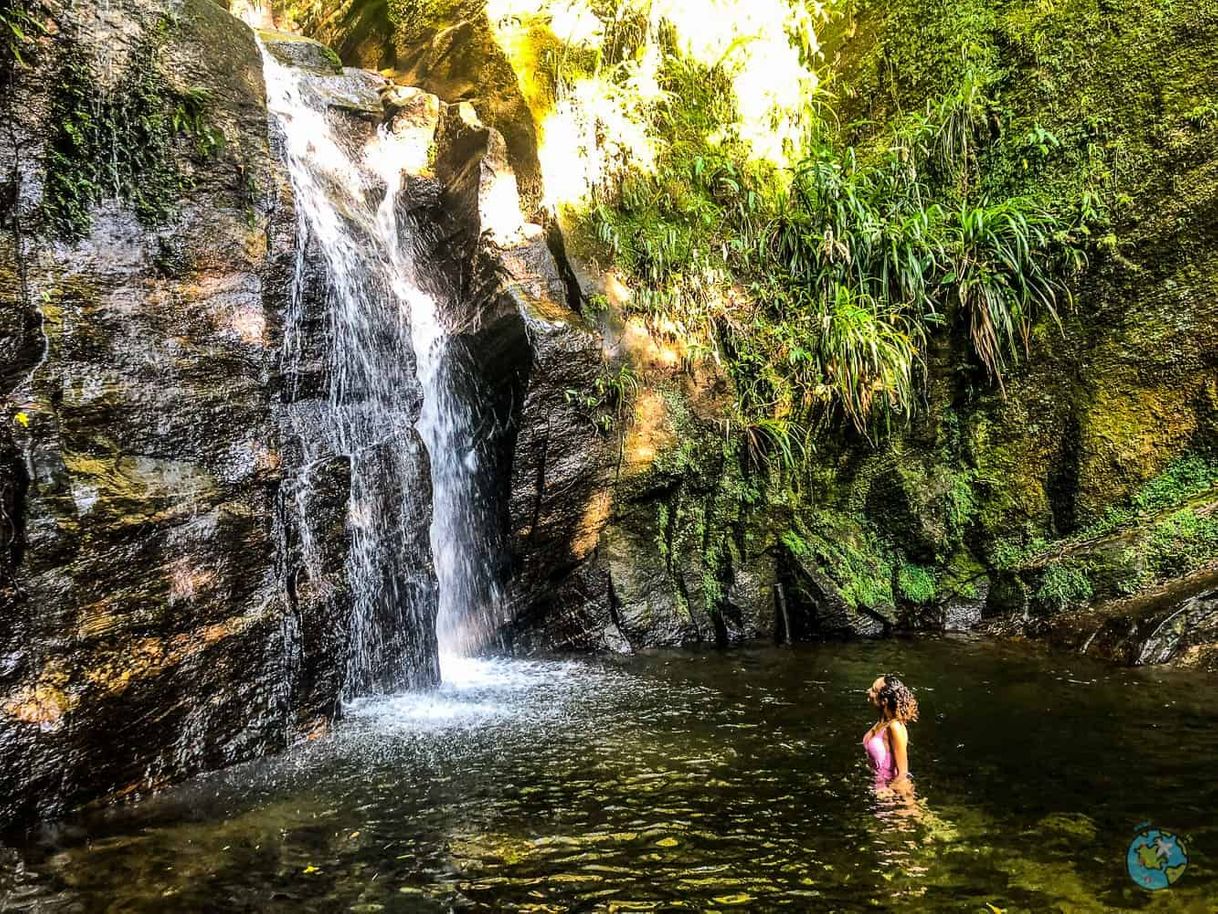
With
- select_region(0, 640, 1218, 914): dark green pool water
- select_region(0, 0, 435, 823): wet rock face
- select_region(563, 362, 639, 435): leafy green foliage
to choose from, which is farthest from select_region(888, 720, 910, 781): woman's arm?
select_region(563, 362, 639, 435): leafy green foliage

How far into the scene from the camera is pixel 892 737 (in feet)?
14.2

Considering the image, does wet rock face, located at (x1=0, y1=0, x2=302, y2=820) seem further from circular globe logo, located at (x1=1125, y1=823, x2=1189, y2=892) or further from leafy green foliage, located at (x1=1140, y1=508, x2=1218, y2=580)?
leafy green foliage, located at (x1=1140, y1=508, x2=1218, y2=580)

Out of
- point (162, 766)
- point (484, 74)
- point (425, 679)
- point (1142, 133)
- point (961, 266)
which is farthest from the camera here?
point (484, 74)

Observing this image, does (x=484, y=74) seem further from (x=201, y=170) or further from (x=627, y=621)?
(x=627, y=621)

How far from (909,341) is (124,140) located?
26.4ft

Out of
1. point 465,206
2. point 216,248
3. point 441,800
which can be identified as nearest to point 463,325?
point 465,206

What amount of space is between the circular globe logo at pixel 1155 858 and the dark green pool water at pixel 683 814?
58 mm

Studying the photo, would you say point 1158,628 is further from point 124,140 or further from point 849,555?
point 124,140

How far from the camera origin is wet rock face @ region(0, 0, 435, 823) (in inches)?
175

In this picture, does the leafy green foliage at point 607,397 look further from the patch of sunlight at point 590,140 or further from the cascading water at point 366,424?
the patch of sunlight at point 590,140

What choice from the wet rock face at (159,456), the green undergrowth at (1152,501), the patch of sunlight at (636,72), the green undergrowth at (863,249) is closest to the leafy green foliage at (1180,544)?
the green undergrowth at (1152,501)

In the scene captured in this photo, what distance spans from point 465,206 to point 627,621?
221 inches

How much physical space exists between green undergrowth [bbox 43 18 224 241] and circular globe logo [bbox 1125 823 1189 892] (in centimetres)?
729

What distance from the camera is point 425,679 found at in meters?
7.00
